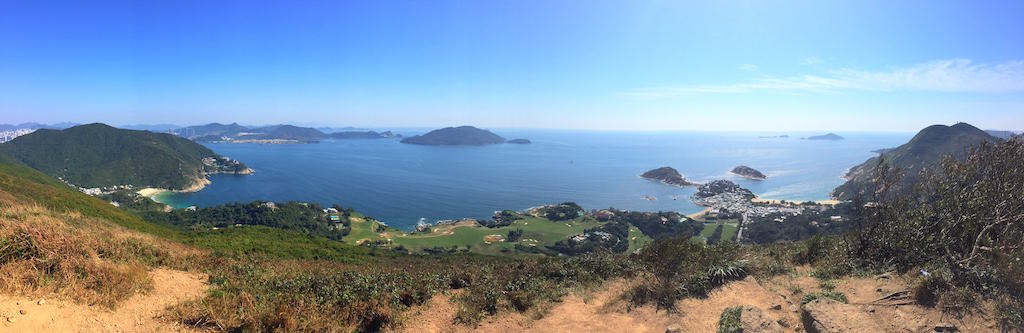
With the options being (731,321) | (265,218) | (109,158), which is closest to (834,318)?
(731,321)

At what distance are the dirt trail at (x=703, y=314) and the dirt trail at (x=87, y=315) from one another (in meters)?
3.11

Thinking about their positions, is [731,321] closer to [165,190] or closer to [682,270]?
[682,270]

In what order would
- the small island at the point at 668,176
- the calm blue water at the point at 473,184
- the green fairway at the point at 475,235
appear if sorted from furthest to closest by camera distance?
the small island at the point at 668,176
the calm blue water at the point at 473,184
the green fairway at the point at 475,235

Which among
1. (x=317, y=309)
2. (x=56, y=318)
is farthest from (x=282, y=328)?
(x=56, y=318)

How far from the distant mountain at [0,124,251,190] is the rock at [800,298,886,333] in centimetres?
11710

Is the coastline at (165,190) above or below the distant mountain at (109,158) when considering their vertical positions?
below

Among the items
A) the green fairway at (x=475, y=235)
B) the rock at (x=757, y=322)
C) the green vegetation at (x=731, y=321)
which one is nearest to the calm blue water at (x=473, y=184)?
the green fairway at (x=475, y=235)

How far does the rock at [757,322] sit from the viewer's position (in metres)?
5.14

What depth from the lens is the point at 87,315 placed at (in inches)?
177

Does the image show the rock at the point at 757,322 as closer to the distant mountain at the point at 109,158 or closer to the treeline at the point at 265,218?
the treeline at the point at 265,218

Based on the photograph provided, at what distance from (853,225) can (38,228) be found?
611 inches

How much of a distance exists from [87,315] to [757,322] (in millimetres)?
8108

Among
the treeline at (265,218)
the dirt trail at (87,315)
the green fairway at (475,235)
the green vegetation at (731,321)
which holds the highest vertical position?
the dirt trail at (87,315)

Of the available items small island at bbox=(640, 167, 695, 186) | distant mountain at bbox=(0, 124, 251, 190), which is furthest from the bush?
distant mountain at bbox=(0, 124, 251, 190)
